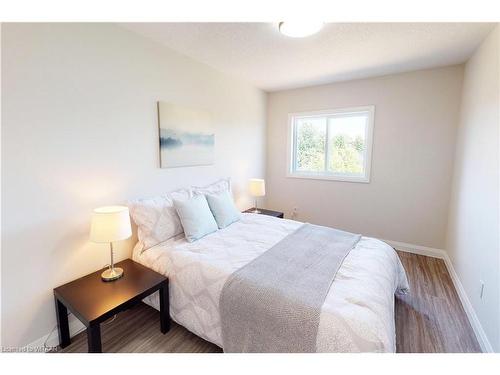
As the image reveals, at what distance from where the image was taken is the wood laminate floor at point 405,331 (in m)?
1.72

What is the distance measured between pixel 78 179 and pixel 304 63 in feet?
8.40

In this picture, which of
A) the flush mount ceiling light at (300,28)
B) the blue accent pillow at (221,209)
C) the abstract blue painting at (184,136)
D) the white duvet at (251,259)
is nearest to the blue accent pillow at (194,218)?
the white duvet at (251,259)

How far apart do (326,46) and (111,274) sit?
2.76m

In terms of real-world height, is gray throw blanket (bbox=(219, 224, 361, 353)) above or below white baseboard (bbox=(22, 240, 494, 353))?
above

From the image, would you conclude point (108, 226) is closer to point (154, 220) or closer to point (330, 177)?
point (154, 220)

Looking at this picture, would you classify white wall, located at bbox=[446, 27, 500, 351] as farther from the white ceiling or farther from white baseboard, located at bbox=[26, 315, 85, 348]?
white baseboard, located at bbox=[26, 315, 85, 348]

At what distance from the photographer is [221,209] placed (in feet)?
8.63

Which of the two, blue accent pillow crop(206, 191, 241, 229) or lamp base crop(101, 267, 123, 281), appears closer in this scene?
lamp base crop(101, 267, 123, 281)

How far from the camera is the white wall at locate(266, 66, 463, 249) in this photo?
2.98 m

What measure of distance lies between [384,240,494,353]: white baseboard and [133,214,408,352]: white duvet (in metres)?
0.48

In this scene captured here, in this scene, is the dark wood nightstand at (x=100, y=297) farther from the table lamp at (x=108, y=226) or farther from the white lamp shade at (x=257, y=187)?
the white lamp shade at (x=257, y=187)

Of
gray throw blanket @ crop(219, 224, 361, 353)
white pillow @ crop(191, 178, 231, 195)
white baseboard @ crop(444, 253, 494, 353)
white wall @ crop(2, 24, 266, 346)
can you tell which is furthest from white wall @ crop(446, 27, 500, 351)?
white wall @ crop(2, 24, 266, 346)

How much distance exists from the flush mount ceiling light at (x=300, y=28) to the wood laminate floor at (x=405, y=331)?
2484mm

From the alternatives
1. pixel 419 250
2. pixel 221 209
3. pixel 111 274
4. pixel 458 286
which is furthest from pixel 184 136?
pixel 419 250
